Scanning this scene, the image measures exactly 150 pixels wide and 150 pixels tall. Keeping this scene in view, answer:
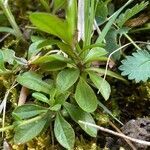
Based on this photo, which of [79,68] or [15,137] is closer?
[15,137]

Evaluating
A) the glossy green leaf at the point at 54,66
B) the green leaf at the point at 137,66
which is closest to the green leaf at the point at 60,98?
the glossy green leaf at the point at 54,66

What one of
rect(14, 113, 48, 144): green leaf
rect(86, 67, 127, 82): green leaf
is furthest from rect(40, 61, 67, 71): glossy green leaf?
rect(14, 113, 48, 144): green leaf

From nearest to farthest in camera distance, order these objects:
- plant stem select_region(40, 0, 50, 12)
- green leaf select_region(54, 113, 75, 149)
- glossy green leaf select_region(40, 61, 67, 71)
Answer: green leaf select_region(54, 113, 75, 149), glossy green leaf select_region(40, 61, 67, 71), plant stem select_region(40, 0, 50, 12)

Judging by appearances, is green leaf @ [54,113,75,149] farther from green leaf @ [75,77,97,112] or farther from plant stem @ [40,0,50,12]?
plant stem @ [40,0,50,12]

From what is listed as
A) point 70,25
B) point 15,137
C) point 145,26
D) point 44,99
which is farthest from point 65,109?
point 145,26

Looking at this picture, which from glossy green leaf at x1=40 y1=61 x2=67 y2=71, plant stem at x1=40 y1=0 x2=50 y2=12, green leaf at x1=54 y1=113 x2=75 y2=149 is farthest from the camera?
plant stem at x1=40 y1=0 x2=50 y2=12

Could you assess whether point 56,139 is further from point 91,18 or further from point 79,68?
point 91,18
